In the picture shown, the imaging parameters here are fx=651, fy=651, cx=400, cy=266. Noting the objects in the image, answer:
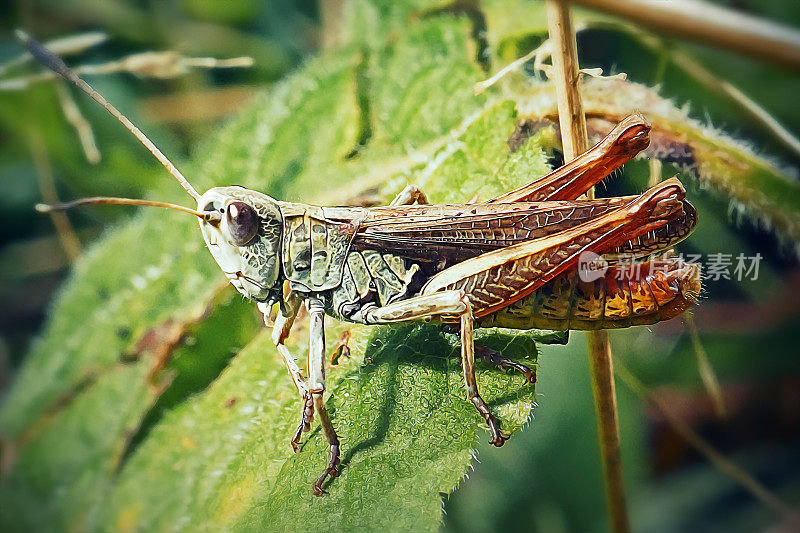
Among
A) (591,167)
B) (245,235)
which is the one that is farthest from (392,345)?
(591,167)

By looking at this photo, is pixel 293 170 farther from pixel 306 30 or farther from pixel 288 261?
pixel 306 30

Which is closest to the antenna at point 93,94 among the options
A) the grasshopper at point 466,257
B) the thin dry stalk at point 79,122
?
→ the grasshopper at point 466,257

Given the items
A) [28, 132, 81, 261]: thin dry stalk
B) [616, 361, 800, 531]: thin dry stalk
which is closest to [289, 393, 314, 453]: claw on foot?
[616, 361, 800, 531]: thin dry stalk

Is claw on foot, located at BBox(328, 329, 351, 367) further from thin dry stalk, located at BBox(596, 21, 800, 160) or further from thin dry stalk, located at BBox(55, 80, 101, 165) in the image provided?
thin dry stalk, located at BBox(55, 80, 101, 165)

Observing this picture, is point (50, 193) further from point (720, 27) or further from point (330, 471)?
point (720, 27)

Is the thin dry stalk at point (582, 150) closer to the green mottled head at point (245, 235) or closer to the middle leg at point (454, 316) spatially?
the middle leg at point (454, 316)

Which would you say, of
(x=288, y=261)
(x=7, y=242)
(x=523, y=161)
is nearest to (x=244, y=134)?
(x=288, y=261)
